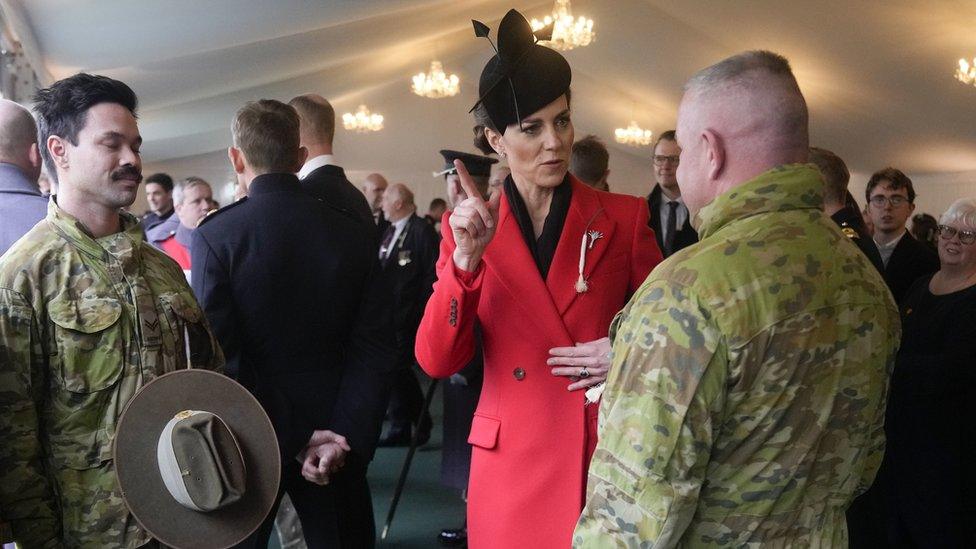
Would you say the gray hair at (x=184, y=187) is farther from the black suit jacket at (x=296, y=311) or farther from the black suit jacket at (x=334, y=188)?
the black suit jacket at (x=296, y=311)

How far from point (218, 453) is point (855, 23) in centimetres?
805

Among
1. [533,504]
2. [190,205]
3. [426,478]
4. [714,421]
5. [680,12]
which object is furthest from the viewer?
[680,12]

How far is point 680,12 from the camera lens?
31.8 feet

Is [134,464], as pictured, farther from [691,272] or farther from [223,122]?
[223,122]

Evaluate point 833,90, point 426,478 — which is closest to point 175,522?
point 426,478

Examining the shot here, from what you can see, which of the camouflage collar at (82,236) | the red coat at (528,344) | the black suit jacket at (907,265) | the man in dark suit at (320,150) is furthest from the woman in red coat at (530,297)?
the black suit jacket at (907,265)

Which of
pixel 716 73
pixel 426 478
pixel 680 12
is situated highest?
pixel 680 12

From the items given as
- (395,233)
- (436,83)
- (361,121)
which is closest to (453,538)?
(395,233)

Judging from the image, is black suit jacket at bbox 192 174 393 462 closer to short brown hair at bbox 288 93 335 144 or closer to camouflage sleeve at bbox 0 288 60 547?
short brown hair at bbox 288 93 335 144

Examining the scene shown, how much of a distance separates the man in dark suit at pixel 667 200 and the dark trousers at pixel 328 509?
1.93 meters

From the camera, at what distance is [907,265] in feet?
12.4

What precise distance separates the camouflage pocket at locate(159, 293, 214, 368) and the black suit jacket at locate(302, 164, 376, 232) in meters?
0.87

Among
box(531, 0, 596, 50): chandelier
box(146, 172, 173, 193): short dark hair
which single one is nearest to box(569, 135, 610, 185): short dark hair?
box(146, 172, 173, 193): short dark hair

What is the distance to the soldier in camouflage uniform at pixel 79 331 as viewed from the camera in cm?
160
